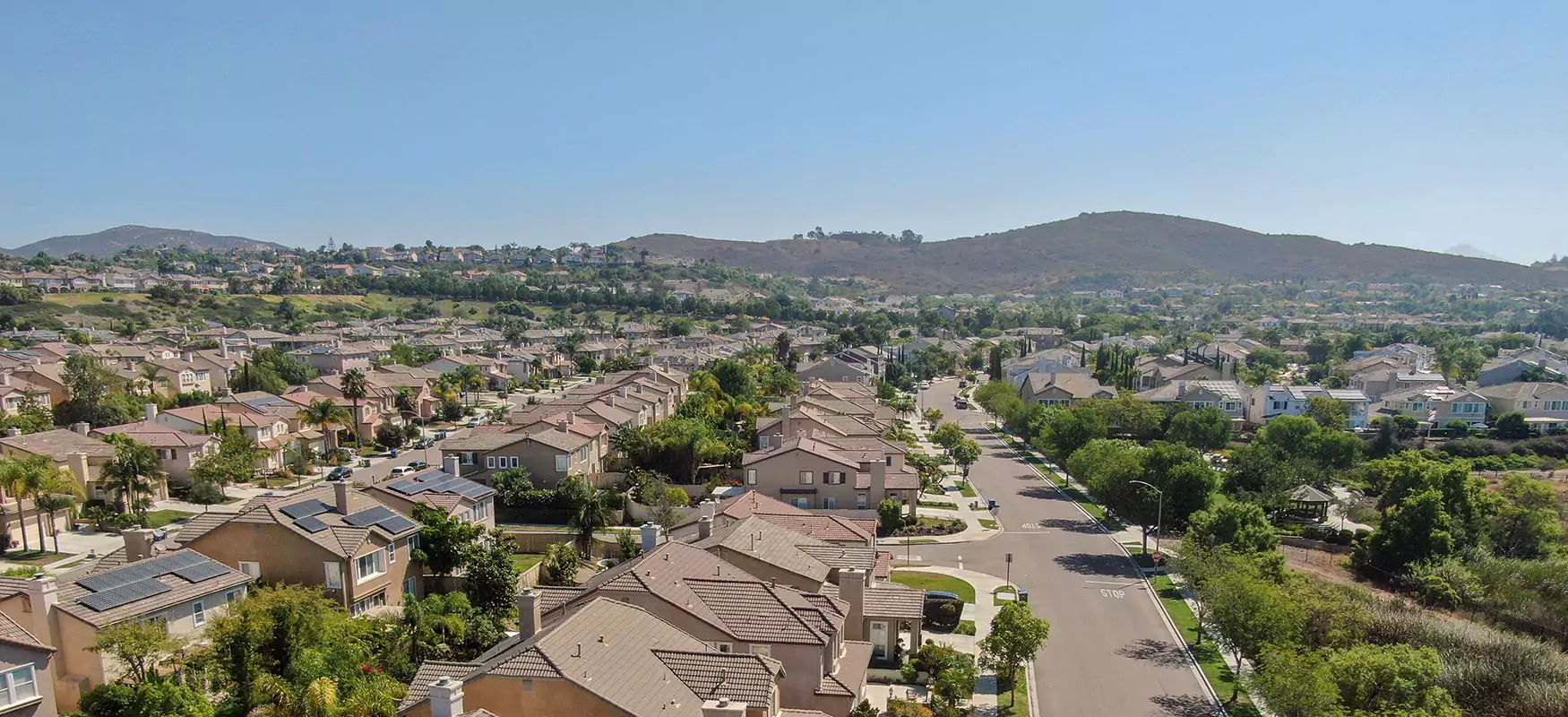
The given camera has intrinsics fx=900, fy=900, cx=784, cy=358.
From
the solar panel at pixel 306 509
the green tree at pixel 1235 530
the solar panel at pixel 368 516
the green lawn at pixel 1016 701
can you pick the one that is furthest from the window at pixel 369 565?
the green tree at pixel 1235 530

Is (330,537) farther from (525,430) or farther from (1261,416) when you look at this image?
(1261,416)

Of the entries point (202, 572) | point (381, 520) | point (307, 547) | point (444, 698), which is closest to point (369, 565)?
point (381, 520)

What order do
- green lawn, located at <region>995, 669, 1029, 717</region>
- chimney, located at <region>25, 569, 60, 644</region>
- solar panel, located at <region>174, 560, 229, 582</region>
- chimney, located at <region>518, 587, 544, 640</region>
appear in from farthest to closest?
1. green lawn, located at <region>995, 669, 1029, 717</region>
2. solar panel, located at <region>174, 560, 229, 582</region>
3. chimney, located at <region>25, 569, 60, 644</region>
4. chimney, located at <region>518, 587, 544, 640</region>

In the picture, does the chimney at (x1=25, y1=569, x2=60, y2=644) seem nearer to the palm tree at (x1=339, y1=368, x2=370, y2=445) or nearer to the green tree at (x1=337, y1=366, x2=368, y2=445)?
the green tree at (x1=337, y1=366, x2=368, y2=445)

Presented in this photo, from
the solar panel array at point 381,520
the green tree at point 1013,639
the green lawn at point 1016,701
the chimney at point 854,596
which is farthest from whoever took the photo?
the solar panel array at point 381,520

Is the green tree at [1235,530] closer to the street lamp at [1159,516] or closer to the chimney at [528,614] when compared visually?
the street lamp at [1159,516]

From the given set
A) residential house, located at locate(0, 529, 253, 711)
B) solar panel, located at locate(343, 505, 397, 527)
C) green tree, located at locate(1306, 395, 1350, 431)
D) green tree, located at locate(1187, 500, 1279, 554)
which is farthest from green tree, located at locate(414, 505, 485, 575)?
green tree, located at locate(1306, 395, 1350, 431)
